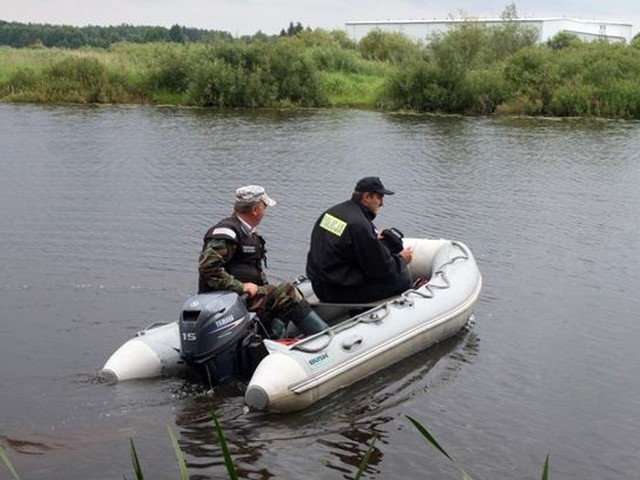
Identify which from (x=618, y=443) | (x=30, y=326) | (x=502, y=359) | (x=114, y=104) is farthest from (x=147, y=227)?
(x=114, y=104)

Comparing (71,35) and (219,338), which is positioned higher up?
(71,35)

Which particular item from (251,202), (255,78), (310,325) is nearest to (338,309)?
(310,325)

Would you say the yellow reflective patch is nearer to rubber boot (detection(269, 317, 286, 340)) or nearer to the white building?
rubber boot (detection(269, 317, 286, 340))

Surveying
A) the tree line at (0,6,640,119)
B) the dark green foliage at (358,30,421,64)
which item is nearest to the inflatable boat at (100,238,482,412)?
the tree line at (0,6,640,119)

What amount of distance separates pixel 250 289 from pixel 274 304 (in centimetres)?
30

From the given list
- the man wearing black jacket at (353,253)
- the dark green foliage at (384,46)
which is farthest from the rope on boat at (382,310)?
the dark green foliage at (384,46)

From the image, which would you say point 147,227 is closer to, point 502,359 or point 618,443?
point 502,359

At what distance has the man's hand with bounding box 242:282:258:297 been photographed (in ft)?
21.4

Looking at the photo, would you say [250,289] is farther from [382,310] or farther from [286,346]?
[382,310]

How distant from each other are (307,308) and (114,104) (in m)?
27.4

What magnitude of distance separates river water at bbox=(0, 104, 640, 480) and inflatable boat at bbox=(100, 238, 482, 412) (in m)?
0.16

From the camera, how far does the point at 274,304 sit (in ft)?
22.2

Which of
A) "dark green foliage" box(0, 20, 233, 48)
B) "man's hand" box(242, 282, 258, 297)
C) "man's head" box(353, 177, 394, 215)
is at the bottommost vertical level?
"man's hand" box(242, 282, 258, 297)

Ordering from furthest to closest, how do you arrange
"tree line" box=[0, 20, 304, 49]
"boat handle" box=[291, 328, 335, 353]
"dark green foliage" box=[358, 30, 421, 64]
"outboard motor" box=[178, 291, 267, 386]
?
"tree line" box=[0, 20, 304, 49] < "dark green foliage" box=[358, 30, 421, 64] < "boat handle" box=[291, 328, 335, 353] < "outboard motor" box=[178, 291, 267, 386]
